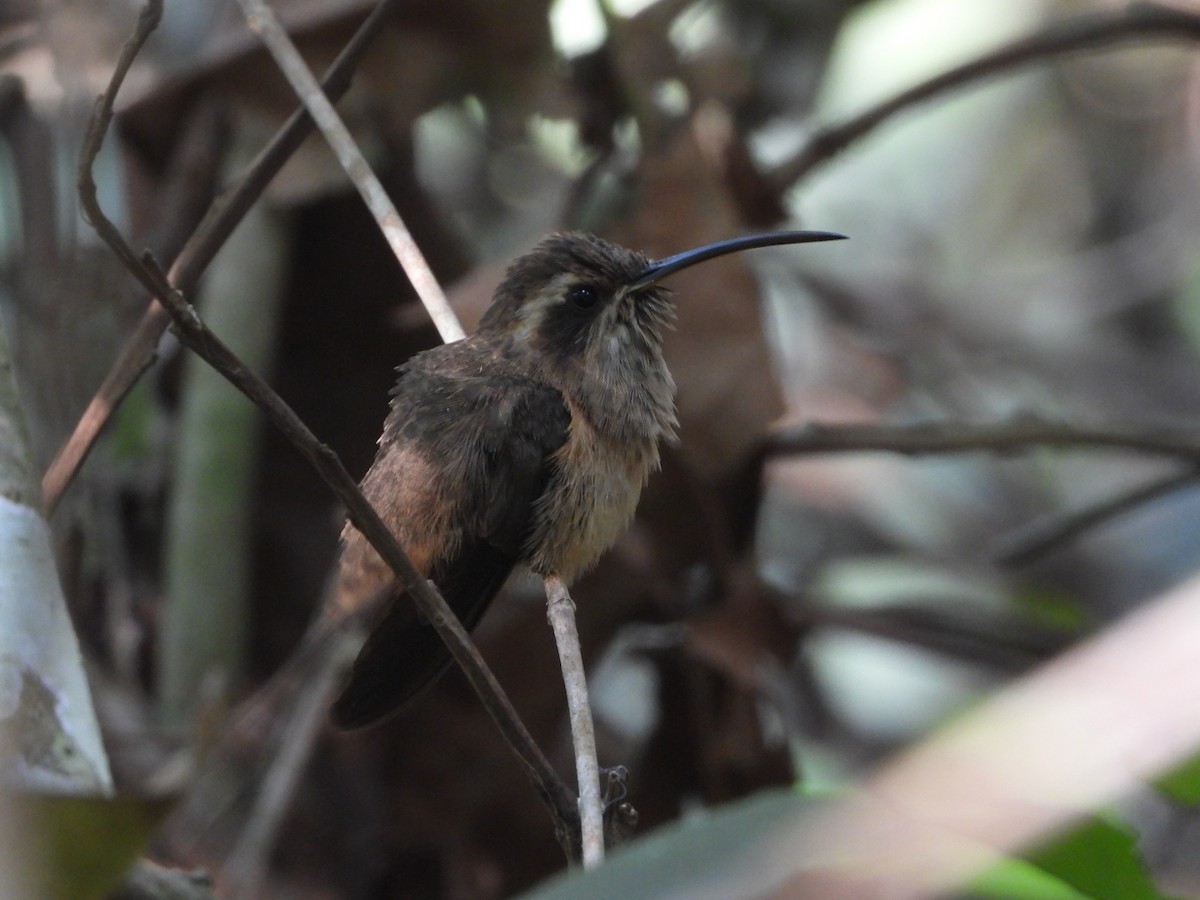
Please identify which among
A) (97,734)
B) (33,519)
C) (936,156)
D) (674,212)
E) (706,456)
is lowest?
(97,734)

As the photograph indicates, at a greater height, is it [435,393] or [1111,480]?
[1111,480]

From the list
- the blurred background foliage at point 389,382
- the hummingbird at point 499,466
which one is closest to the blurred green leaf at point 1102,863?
the hummingbird at point 499,466

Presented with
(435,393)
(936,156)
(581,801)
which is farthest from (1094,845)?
(936,156)

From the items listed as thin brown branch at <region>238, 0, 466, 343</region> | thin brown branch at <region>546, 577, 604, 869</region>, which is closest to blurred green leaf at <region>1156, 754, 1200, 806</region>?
thin brown branch at <region>546, 577, 604, 869</region>

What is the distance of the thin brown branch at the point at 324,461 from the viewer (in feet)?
4.86

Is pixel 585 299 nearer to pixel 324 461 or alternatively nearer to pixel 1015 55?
pixel 324 461

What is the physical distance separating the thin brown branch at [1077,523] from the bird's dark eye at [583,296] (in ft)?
6.18

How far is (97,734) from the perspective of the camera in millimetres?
1601

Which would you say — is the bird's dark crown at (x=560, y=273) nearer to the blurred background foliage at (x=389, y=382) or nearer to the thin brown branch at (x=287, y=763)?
the blurred background foliage at (x=389, y=382)

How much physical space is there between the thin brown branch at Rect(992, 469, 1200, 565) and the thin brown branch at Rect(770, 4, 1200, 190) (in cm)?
114

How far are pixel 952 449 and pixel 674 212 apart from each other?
0.88 m

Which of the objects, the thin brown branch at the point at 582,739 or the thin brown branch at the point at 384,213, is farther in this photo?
the thin brown branch at the point at 384,213

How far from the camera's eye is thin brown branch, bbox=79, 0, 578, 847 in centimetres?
148

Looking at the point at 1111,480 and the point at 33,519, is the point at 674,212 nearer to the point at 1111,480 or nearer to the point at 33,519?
the point at 33,519
